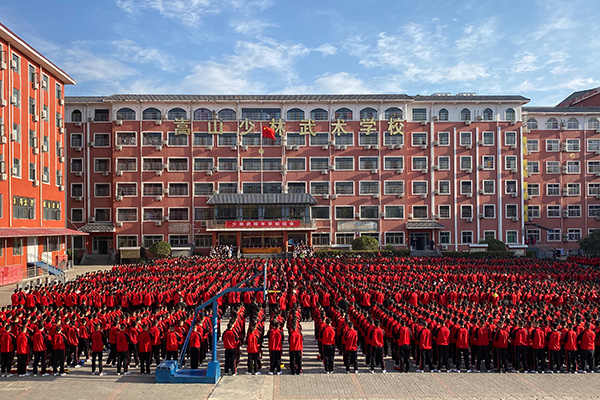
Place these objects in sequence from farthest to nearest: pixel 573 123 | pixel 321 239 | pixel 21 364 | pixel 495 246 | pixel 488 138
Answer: pixel 573 123, pixel 488 138, pixel 321 239, pixel 495 246, pixel 21 364

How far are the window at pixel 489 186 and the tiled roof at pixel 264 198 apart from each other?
16.8 m

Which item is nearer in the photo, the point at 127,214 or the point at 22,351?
the point at 22,351

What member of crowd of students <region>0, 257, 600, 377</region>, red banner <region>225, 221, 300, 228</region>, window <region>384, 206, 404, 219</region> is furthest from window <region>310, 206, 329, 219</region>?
crowd of students <region>0, 257, 600, 377</region>

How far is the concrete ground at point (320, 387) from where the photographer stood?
1007 cm

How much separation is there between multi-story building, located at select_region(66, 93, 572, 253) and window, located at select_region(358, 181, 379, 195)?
96mm

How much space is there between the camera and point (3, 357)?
38.2 ft

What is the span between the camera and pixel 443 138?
48.1 m

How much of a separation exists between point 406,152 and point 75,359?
130 feet

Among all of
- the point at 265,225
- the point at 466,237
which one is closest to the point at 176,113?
the point at 265,225

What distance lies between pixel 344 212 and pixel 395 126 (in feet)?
31.4

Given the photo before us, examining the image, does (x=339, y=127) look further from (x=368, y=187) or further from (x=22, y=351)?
(x=22, y=351)

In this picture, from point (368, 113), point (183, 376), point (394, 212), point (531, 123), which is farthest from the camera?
point (531, 123)

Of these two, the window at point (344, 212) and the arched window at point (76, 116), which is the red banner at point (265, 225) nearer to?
the window at point (344, 212)

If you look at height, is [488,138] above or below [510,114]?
below
